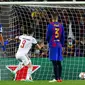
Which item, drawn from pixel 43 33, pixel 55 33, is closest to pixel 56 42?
pixel 55 33

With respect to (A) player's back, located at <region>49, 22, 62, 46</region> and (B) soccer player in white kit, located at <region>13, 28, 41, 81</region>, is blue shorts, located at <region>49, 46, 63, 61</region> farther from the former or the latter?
(B) soccer player in white kit, located at <region>13, 28, 41, 81</region>

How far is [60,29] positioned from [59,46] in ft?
1.48

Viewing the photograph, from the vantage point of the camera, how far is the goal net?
15.9m

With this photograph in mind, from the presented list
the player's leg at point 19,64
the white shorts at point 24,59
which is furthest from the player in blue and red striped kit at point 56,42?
the player's leg at point 19,64

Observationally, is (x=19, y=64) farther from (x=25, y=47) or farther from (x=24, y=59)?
(x=25, y=47)

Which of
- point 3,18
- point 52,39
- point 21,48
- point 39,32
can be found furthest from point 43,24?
point 52,39

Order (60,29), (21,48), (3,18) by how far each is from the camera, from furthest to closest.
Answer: (3,18)
(21,48)
(60,29)

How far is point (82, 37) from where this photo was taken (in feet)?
57.1

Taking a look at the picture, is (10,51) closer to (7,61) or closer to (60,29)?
(7,61)

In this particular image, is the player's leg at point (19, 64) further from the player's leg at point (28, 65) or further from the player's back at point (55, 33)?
the player's back at point (55, 33)

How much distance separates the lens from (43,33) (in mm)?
17109

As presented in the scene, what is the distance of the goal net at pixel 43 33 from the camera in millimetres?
15891

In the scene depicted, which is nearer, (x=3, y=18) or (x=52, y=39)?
(x=52, y=39)

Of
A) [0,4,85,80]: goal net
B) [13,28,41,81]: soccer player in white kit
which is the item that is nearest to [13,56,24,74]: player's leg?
[13,28,41,81]: soccer player in white kit
